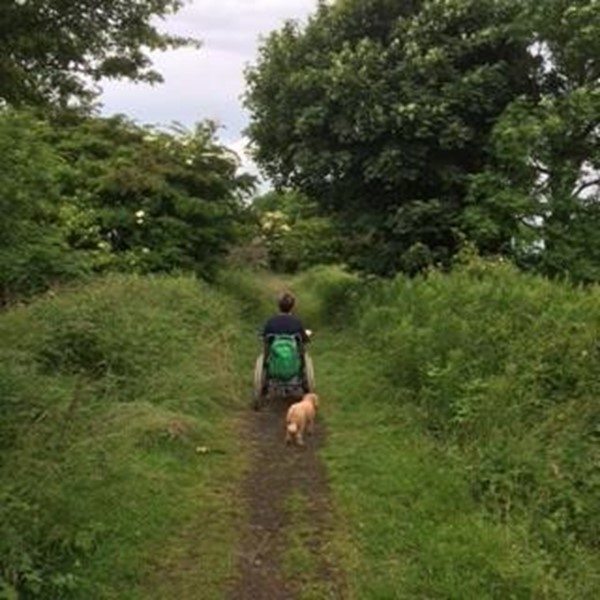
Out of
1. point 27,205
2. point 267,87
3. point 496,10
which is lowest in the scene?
point 27,205

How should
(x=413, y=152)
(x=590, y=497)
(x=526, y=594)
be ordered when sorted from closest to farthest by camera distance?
(x=526, y=594), (x=590, y=497), (x=413, y=152)

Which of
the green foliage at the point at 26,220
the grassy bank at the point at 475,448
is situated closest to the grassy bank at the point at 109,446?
the green foliage at the point at 26,220

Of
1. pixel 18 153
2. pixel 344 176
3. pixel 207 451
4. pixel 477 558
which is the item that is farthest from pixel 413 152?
pixel 477 558

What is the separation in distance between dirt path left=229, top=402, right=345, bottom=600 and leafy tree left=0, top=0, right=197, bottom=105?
4.70m

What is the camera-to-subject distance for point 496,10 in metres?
21.2

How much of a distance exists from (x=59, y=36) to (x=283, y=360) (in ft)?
15.8

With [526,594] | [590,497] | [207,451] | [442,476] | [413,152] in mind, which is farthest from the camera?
[413,152]

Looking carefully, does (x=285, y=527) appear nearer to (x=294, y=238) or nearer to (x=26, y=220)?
(x=26, y=220)

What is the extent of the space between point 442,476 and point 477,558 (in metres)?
1.79

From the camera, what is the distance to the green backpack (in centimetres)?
1238

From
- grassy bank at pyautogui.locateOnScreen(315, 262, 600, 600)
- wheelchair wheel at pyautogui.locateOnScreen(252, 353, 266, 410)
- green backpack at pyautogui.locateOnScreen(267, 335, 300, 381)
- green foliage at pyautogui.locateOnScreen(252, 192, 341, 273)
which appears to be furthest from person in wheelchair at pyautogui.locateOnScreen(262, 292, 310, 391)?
green foliage at pyautogui.locateOnScreen(252, 192, 341, 273)

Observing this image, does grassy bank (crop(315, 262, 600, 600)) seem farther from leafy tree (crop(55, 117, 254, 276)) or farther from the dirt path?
leafy tree (crop(55, 117, 254, 276))

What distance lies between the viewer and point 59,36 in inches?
403

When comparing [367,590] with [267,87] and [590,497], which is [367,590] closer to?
[590,497]
